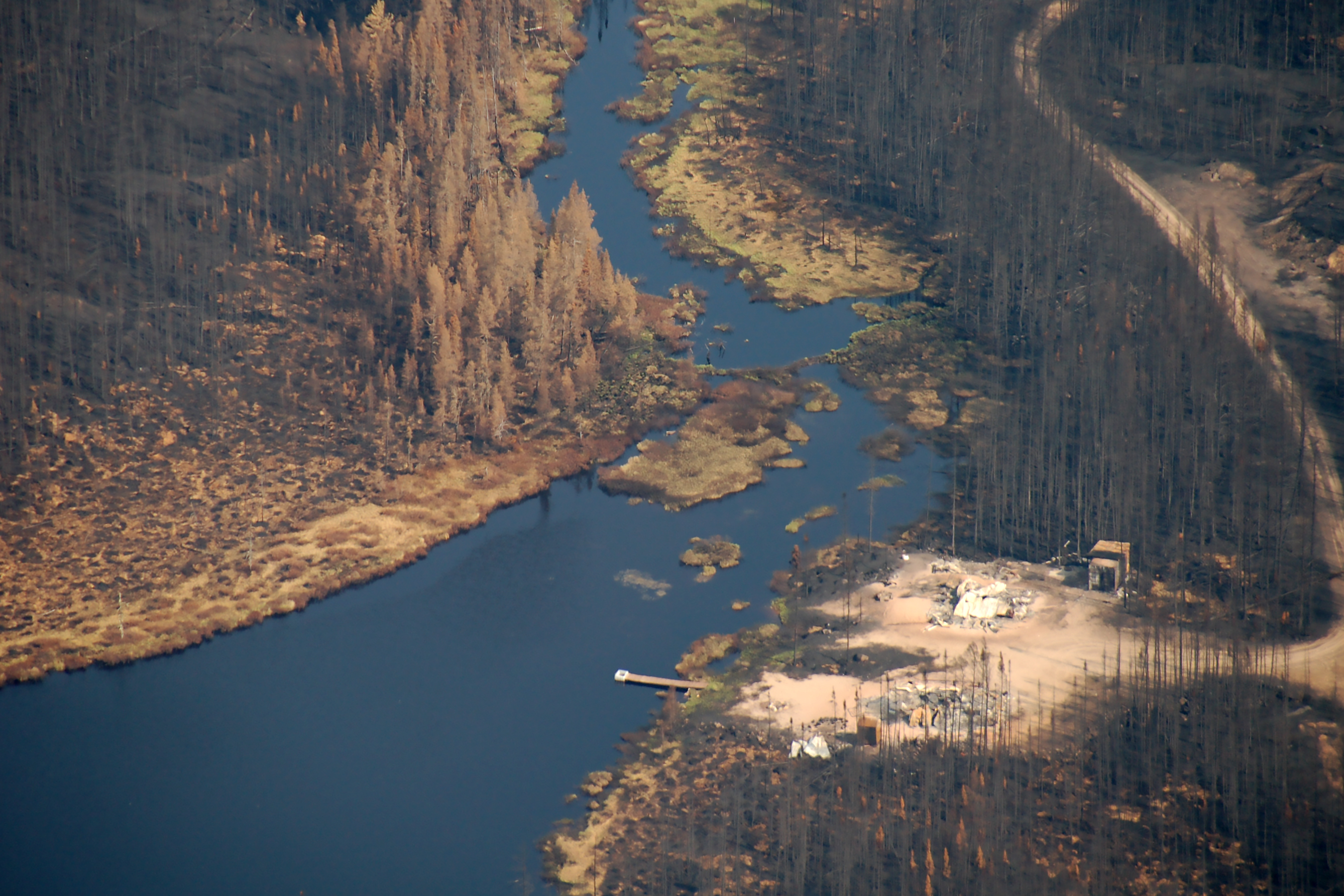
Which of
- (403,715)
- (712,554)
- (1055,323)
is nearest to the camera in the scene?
(403,715)

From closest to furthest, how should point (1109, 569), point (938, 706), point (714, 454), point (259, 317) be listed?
point (938, 706) < point (1109, 569) < point (714, 454) < point (259, 317)

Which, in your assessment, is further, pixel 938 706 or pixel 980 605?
pixel 980 605

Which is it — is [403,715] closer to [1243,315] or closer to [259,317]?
[259,317]

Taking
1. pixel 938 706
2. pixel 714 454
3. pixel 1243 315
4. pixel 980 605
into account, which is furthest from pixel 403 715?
pixel 1243 315

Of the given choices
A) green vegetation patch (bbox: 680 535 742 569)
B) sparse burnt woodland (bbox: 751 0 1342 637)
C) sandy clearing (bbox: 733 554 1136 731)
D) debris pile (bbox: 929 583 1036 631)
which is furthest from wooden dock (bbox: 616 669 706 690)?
sparse burnt woodland (bbox: 751 0 1342 637)

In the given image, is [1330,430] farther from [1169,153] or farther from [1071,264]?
[1169,153]

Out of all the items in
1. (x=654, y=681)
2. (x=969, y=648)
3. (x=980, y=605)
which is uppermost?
(x=980, y=605)

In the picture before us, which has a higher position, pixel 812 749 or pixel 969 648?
pixel 969 648
